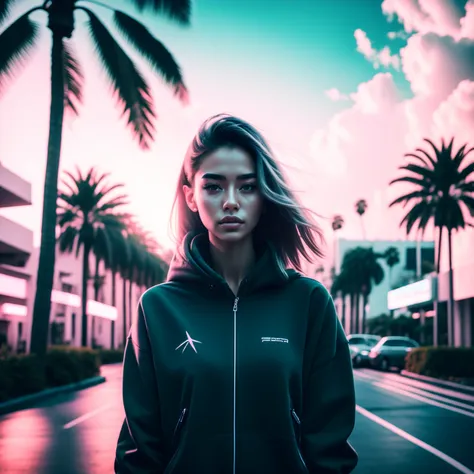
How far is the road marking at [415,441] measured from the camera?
26.8 feet

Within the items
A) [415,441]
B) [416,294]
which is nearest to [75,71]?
[415,441]

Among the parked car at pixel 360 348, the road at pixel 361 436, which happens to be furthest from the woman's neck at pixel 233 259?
the parked car at pixel 360 348

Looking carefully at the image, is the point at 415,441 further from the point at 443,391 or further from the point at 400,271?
Result: the point at 400,271

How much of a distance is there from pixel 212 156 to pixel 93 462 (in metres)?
6.61

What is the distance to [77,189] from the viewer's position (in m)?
37.3

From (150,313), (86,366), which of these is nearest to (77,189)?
(86,366)

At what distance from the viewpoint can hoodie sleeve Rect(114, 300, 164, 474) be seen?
243 centimetres

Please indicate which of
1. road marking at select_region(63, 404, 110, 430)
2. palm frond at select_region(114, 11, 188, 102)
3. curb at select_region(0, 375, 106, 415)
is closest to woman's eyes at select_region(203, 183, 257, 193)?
road marking at select_region(63, 404, 110, 430)

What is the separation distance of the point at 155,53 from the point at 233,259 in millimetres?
18146

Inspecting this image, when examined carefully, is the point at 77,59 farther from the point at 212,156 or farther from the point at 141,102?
the point at 212,156

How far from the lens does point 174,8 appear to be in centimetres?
1927

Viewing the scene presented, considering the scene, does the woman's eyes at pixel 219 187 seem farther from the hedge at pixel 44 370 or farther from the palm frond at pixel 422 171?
the palm frond at pixel 422 171

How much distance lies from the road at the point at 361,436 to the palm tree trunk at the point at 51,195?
2.83 metres

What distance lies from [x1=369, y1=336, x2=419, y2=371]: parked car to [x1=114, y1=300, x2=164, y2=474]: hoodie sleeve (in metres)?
30.8
